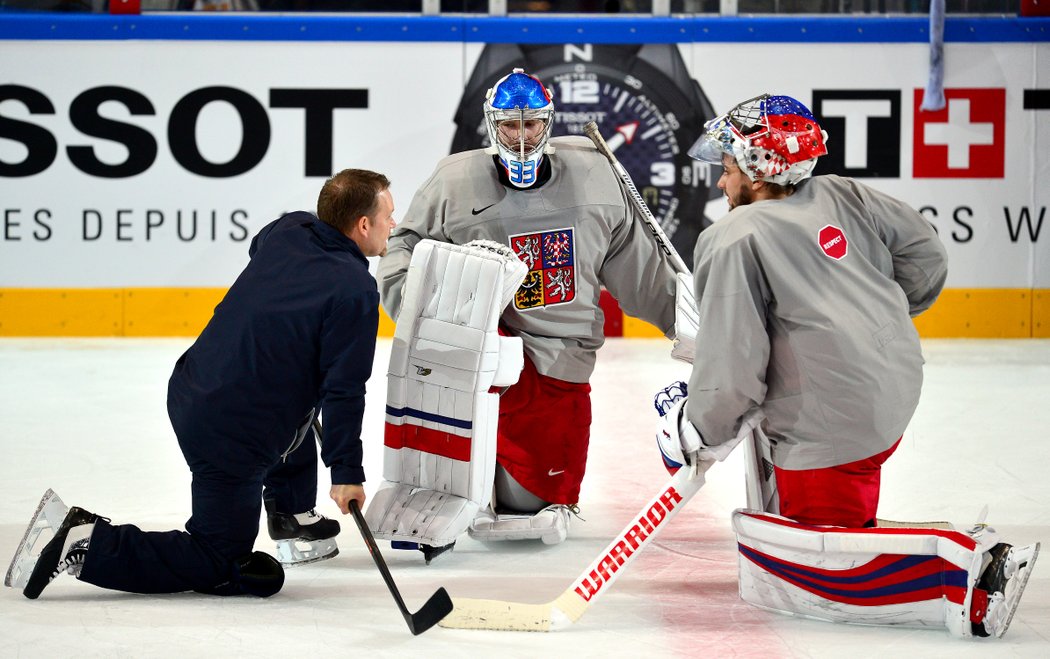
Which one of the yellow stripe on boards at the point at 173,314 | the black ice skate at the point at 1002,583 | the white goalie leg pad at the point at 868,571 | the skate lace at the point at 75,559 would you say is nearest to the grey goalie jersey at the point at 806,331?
the white goalie leg pad at the point at 868,571

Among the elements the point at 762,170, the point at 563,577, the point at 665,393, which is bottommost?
the point at 563,577

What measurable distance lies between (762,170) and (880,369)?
48cm

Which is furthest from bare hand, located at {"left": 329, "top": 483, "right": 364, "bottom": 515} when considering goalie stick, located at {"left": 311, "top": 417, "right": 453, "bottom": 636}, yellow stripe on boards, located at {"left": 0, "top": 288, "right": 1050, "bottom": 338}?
yellow stripe on boards, located at {"left": 0, "top": 288, "right": 1050, "bottom": 338}

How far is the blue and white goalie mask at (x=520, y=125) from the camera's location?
3.48 meters

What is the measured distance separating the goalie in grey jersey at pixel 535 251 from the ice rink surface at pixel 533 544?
20cm

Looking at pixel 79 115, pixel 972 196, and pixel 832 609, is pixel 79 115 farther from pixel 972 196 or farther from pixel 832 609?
pixel 832 609

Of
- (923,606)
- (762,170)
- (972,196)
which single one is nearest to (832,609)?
(923,606)

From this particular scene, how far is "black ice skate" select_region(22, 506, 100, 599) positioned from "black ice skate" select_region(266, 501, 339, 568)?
1.73ft

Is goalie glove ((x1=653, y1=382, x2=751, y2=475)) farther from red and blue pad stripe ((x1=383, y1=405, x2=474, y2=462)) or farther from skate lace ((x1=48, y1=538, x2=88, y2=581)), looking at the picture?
skate lace ((x1=48, y1=538, x2=88, y2=581))

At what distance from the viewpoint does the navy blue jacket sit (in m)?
2.81

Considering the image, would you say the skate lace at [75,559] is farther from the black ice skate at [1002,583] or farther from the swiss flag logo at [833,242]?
the black ice skate at [1002,583]

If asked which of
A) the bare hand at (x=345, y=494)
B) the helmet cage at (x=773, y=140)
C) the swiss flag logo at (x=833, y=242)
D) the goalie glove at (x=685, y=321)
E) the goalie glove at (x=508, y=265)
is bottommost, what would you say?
the bare hand at (x=345, y=494)

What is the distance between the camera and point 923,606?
263 cm

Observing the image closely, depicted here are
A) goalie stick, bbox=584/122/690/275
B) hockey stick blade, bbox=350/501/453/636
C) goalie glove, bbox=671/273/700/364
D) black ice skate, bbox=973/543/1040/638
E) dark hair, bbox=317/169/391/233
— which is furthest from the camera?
goalie stick, bbox=584/122/690/275
